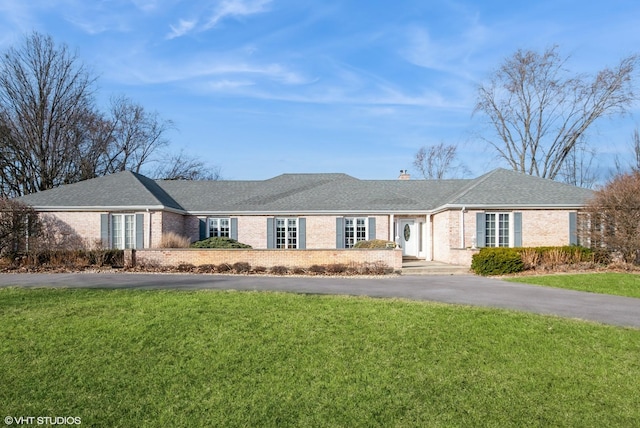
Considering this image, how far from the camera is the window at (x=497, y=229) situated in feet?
70.3

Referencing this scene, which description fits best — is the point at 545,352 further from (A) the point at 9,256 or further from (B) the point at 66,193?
(B) the point at 66,193

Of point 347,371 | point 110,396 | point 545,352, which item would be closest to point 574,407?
point 545,352

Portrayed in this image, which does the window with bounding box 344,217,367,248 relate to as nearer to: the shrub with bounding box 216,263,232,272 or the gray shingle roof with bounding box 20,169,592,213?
the gray shingle roof with bounding box 20,169,592,213

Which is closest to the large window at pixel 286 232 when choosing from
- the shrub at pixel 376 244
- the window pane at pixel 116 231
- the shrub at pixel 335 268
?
the shrub at pixel 376 244

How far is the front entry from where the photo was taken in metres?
24.5

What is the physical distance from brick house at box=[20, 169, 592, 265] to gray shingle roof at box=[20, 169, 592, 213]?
0.18ft

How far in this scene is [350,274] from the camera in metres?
17.2

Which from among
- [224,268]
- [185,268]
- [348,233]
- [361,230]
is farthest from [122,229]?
[361,230]

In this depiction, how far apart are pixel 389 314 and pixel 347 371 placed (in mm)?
2806

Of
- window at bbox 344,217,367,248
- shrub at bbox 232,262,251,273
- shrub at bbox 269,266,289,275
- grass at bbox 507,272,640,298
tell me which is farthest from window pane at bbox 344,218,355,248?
grass at bbox 507,272,640,298

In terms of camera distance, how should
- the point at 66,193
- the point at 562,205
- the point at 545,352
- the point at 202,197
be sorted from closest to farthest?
the point at 545,352 < the point at 562,205 < the point at 66,193 < the point at 202,197

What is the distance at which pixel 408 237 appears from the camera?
2462 cm

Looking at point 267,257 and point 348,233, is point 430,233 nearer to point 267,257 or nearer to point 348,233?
point 348,233

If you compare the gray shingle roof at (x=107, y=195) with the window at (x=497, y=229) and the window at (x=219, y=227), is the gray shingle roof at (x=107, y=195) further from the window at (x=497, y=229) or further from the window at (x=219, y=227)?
the window at (x=497, y=229)
